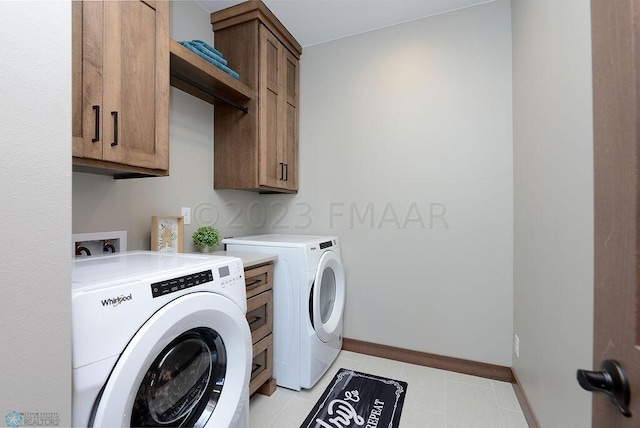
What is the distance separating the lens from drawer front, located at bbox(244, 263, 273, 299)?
157 cm

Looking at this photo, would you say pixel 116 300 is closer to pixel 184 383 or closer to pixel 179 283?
pixel 179 283

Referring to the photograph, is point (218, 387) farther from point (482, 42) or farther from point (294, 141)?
point (482, 42)

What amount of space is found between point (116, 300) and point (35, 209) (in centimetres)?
34

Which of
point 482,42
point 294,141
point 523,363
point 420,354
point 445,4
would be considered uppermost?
point 445,4

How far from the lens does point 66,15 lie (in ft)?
1.98

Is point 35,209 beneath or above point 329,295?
above

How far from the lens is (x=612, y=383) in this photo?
16.9 inches

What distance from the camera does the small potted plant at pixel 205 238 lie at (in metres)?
1.86

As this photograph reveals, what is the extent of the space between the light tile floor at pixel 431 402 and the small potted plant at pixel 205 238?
1023 mm

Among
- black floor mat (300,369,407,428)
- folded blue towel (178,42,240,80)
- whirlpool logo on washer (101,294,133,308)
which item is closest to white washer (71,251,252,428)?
whirlpool logo on washer (101,294,133,308)

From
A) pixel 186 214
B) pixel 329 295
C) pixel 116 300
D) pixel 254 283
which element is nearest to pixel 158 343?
pixel 116 300

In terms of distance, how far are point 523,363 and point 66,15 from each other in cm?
247

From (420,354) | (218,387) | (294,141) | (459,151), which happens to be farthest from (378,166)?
(218,387)

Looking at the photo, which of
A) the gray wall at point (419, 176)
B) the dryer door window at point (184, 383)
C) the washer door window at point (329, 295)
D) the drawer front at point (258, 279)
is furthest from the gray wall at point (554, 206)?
the drawer front at point (258, 279)
